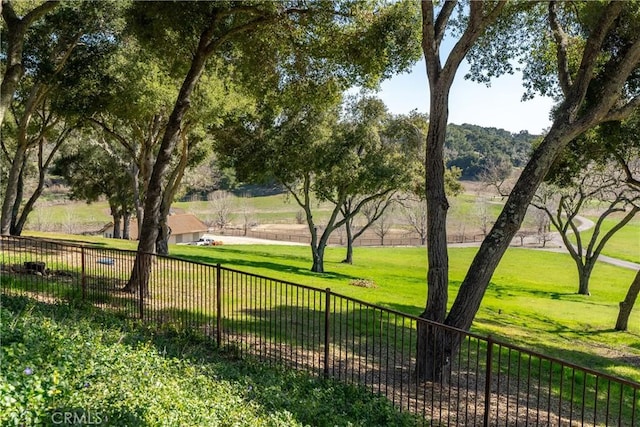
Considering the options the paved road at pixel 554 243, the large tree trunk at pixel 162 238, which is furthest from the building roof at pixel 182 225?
the large tree trunk at pixel 162 238

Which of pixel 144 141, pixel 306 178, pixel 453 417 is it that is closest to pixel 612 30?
pixel 453 417

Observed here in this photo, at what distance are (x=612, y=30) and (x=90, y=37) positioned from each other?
15008mm

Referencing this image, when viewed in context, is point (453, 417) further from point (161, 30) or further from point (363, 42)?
point (161, 30)

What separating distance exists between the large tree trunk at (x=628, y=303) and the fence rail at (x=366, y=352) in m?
5.74

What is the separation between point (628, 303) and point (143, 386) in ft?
47.8

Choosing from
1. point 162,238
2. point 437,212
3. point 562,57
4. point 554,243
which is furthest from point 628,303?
point 554,243

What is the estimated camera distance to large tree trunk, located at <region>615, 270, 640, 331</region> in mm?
13430

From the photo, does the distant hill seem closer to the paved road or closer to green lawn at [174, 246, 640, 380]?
the paved road

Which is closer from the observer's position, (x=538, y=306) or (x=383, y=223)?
(x=538, y=306)

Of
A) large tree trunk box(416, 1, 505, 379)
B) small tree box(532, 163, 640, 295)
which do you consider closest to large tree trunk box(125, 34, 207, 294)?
large tree trunk box(416, 1, 505, 379)

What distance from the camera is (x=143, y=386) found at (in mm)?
4508

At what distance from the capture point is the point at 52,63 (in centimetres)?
1468

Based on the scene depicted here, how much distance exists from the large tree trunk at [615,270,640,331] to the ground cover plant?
11173mm

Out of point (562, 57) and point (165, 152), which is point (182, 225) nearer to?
point (165, 152)
